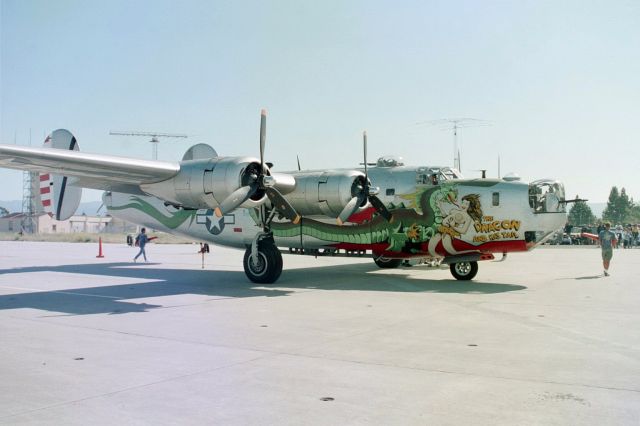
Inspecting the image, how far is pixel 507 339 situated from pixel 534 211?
7804 millimetres

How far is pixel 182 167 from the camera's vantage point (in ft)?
49.9

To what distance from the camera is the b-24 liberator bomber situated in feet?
48.5

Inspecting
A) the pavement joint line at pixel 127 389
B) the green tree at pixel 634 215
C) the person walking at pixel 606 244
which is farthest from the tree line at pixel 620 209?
the pavement joint line at pixel 127 389

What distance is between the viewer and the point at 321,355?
7609 mm

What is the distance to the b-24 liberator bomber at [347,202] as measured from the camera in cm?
1478

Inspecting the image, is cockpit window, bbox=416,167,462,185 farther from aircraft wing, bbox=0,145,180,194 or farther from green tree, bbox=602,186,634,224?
green tree, bbox=602,186,634,224

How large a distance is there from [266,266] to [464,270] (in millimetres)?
5823

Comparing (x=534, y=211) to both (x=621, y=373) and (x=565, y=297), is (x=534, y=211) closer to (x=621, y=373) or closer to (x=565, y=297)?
(x=565, y=297)

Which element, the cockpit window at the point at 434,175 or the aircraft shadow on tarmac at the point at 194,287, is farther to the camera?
the cockpit window at the point at 434,175

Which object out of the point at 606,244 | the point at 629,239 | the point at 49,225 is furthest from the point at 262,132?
the point at 49,225

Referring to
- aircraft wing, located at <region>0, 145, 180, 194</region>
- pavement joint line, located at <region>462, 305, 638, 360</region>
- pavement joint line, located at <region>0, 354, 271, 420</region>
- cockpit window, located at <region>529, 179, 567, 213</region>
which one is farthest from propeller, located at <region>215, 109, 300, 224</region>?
pavement joint line, located at <region>0, 354, 271, 420</region>

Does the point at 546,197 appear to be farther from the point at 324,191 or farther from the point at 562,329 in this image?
the point at 562,329

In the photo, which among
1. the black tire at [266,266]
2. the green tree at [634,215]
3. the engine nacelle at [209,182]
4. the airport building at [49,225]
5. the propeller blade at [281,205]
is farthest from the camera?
the green tree at [634,215]

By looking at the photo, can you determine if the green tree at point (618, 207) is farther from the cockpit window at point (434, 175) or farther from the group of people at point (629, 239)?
the cockpit window at point (434, 175)
